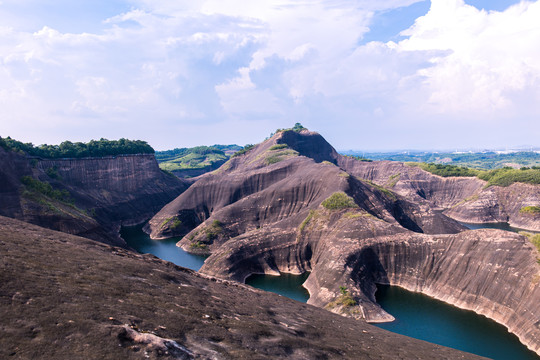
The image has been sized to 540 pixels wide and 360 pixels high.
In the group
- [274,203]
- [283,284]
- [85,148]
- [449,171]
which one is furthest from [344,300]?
[449,171]

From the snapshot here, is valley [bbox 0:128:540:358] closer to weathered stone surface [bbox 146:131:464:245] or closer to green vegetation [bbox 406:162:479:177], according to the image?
weathered stone surface [bbox 146:131:464:245]

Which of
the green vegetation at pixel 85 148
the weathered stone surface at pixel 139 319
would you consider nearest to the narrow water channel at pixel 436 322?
the weathered stone surface at pixel 139 319

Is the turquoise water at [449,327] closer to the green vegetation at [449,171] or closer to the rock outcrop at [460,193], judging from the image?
the rock outcrop at [460,193]

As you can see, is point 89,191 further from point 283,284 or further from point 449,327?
point 449,327

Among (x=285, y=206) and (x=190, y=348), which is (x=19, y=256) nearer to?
(x=190, y=348)

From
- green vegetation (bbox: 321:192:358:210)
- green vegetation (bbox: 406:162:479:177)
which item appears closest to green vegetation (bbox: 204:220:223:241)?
green vegetation (bbox: 321:192:358:210)

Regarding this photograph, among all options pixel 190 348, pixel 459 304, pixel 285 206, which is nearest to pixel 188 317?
pixel 190 348
